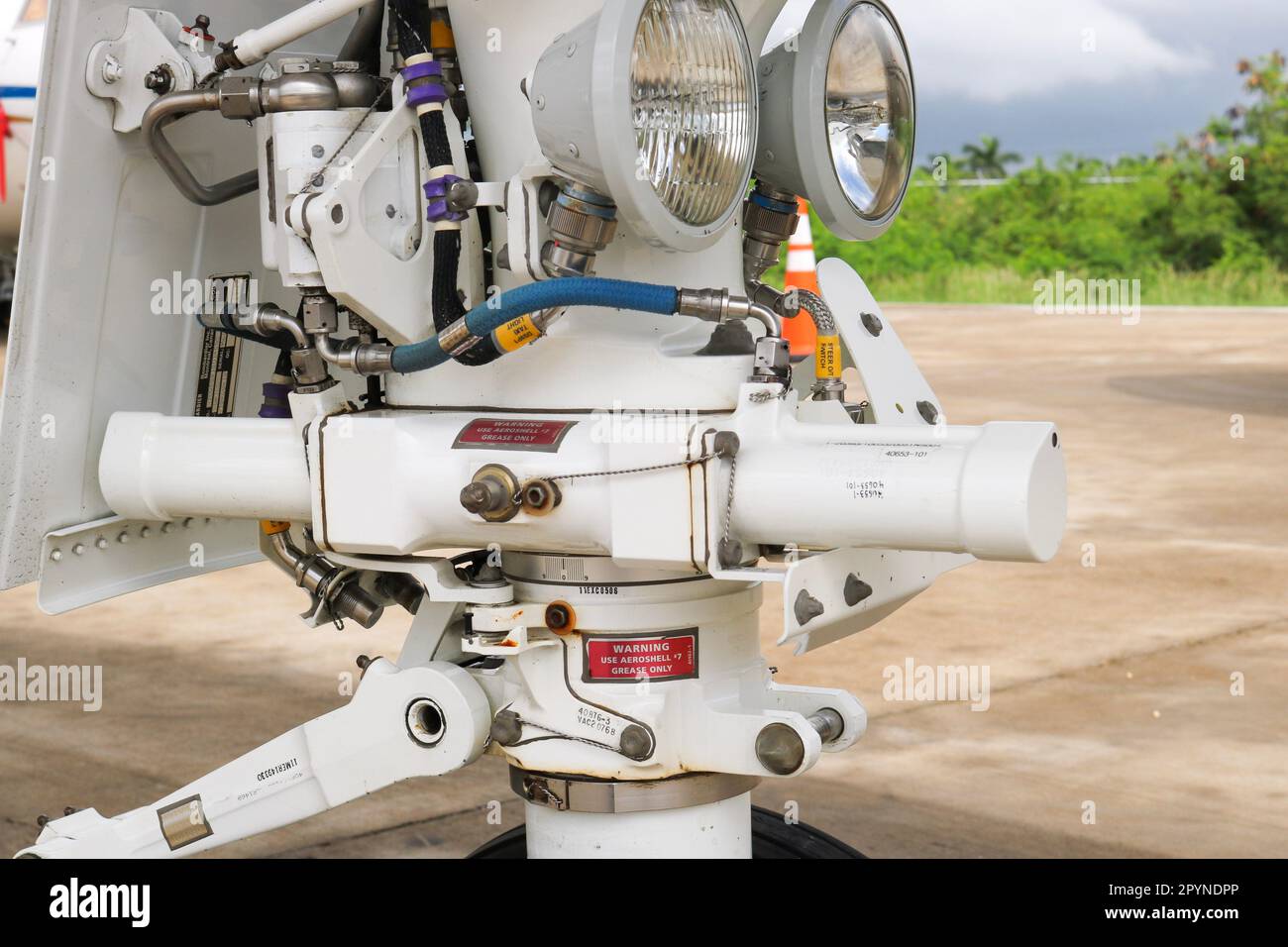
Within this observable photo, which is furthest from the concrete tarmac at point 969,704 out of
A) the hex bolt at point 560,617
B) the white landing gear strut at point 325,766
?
the hex bolt at point 560,617

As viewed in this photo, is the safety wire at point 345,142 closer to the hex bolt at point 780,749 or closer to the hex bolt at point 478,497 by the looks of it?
the hex bolt at point 478,497

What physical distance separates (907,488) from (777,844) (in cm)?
99

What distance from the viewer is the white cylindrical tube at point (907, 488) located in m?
1.83

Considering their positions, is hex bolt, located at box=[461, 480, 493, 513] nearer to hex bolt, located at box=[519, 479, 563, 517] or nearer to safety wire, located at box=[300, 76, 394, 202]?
hex bolt, located at box=[519, 479, 563, 517]

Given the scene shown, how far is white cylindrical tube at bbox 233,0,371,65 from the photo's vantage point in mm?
2209

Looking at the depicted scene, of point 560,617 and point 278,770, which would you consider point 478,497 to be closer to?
point 560,617

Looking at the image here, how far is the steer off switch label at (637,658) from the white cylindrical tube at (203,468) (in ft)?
1.51

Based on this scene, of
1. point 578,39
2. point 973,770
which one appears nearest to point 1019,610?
point 973,770

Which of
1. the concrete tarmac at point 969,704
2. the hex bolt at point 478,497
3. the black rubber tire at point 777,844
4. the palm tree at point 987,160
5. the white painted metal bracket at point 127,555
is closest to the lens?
the hex bolt at point 478,497

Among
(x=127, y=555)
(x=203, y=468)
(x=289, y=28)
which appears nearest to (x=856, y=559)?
(x=203, y=468)

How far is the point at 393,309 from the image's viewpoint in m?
2.23

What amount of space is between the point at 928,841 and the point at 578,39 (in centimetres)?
209

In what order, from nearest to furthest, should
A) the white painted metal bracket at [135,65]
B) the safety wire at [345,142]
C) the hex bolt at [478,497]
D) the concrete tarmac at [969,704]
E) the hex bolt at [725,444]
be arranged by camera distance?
the hex bolt at [725,444], the hex bolt at [478,497], the safety wire at [345,142], the white painted metal bracket at [135,65], the concrete tarmac at [969,704]

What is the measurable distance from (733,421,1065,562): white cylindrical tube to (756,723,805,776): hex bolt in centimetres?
28
